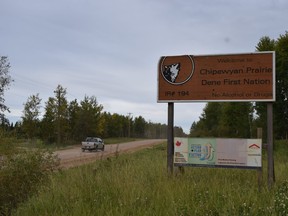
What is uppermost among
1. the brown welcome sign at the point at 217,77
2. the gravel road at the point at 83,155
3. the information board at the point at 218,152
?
the brown welcome sign at the point at 217,77

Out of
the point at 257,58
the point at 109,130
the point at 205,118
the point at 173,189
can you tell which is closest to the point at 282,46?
the point at 257,58

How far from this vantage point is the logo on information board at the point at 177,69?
8922 mm

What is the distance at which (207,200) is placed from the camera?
566 centimetres

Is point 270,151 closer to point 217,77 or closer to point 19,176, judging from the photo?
point 217,77

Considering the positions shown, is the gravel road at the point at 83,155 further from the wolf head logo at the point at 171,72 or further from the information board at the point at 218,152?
the wolf head logo at the point at 171,72

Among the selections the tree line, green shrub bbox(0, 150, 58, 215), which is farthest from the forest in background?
green shrub bbox(0, 150, 58, 215)

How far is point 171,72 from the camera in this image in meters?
9.12

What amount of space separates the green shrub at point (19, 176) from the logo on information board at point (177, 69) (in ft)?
11.3

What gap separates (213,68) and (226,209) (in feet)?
13.9

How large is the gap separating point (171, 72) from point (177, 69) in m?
0.17

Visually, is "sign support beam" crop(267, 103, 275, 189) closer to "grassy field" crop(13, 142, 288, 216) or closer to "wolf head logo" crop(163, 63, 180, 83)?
"grassy field" crop(13, 142, 288, 216)

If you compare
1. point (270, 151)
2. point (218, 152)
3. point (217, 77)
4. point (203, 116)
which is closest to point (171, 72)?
point (217, 77)

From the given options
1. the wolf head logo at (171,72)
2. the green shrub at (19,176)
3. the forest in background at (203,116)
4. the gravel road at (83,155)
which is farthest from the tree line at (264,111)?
the green shrub at (19,176)

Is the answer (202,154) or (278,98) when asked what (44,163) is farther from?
(278,98)
